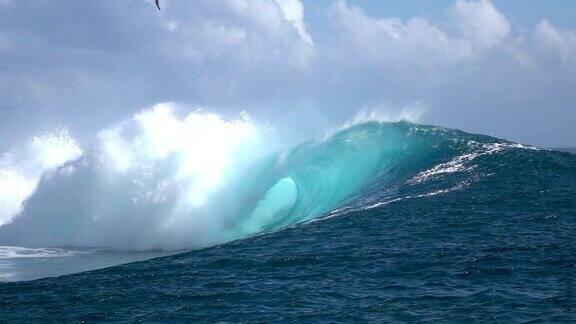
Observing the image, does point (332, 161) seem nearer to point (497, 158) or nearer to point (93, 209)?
point (497, 158)

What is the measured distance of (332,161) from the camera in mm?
36000

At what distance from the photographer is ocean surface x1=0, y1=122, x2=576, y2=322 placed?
14094 mm

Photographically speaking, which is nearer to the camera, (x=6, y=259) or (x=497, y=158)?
(x=6, y=259)

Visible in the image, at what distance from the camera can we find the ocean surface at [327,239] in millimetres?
14094

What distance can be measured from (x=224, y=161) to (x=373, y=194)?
1110 cm

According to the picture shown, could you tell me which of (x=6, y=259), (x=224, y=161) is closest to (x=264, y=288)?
(x=6, y=259)

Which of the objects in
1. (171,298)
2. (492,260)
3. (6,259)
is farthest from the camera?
(6,259)

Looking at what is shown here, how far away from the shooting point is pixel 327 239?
20219mm

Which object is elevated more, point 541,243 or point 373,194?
point 373,194

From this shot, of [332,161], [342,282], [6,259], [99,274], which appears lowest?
[342,282]

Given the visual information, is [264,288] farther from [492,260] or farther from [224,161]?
[224,161]

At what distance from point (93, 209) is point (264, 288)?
62.2ft

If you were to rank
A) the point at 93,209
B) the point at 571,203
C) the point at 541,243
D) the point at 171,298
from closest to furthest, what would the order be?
1. the point at 171,298
2. the point at 541,243
3. the point at 571,203
4. the point at 93,209

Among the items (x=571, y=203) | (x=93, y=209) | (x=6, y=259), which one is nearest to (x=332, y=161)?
(x=93, y=209)
